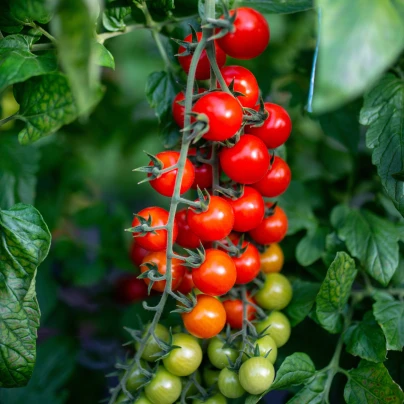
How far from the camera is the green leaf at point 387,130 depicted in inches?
22.8

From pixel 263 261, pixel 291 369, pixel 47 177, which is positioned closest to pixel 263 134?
pixel 263 261

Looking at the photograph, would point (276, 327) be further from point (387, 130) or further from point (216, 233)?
point (387, 130)

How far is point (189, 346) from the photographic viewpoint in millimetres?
573

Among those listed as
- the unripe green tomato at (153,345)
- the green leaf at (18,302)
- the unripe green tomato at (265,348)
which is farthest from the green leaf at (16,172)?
the unripe green tomato at (265,348)

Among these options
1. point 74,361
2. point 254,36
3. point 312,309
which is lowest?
point 74,361

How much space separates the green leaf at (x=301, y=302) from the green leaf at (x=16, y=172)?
1.35 feet

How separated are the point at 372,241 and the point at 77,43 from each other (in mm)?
470

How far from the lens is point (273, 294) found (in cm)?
64

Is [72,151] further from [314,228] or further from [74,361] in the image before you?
[314,228]

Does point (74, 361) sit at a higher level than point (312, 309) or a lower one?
lower

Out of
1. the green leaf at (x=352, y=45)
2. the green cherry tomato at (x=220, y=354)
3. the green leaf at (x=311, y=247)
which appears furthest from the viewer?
the green leaf at (x=311, y=247)

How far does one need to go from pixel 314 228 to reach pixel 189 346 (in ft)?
0.95

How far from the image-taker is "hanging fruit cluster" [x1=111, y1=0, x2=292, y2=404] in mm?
519

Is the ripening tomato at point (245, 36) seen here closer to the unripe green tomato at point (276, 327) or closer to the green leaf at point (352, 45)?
the green leaf at point (352, 45)
